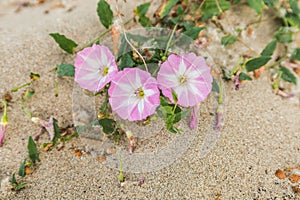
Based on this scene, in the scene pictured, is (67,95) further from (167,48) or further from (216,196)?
(216,196)

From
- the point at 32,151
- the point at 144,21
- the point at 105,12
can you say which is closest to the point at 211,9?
the point at 144,21

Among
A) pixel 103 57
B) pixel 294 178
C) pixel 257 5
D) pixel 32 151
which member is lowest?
pixel 294 178

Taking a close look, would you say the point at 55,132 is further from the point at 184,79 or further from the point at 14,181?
the point at 184,79

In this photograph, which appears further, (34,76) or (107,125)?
(34,76)

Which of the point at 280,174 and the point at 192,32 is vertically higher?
the point at 192,32

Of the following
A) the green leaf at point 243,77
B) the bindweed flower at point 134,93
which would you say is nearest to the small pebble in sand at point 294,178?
the green leaf at point 243,77

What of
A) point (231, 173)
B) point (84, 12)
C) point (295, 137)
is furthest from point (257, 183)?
point (84, 12)

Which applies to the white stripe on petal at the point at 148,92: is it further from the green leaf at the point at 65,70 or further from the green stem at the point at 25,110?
the green stem at the point at 25,110

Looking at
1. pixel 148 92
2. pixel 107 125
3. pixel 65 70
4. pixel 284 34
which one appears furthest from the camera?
pixel 284 34
